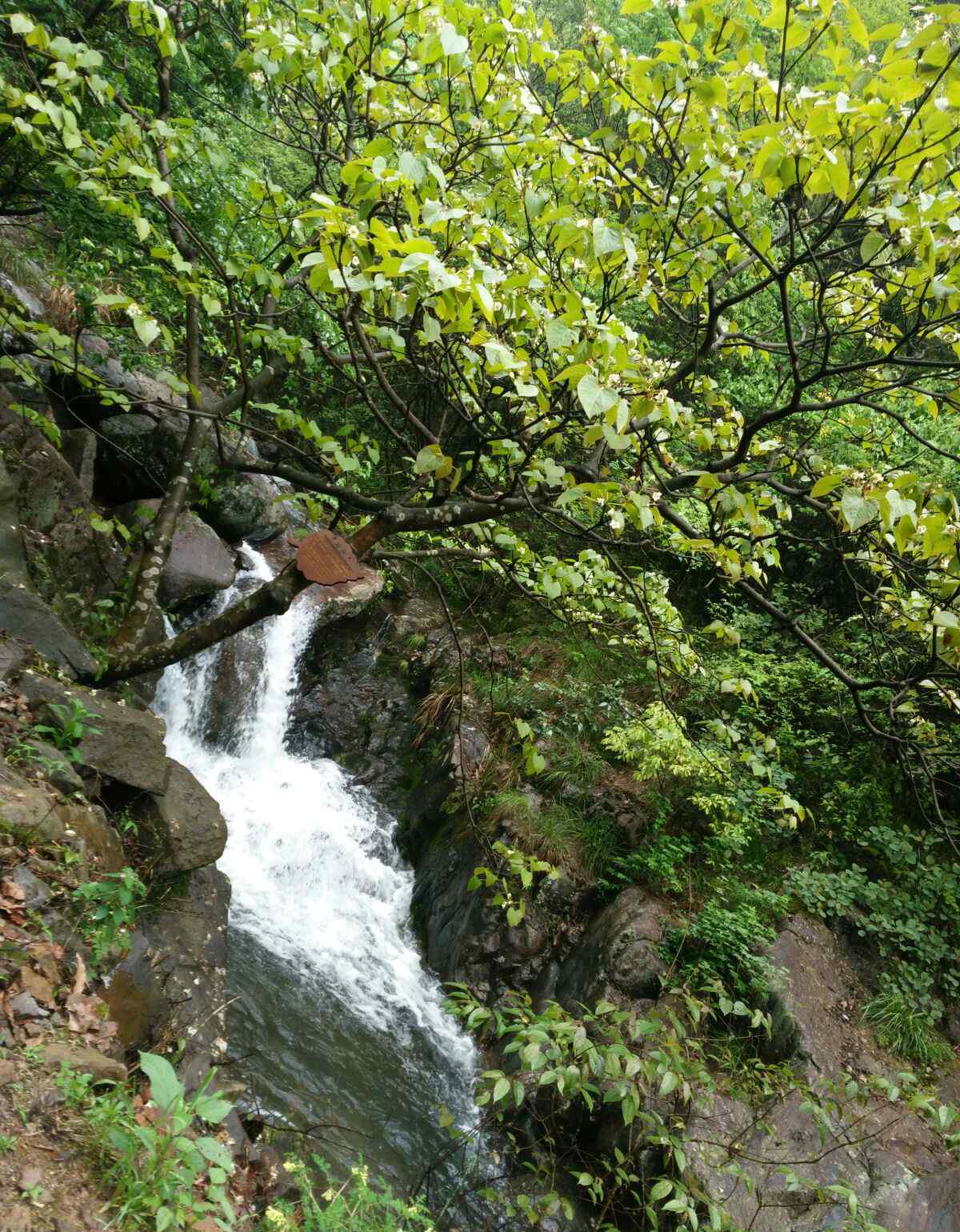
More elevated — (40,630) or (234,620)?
(234,620)

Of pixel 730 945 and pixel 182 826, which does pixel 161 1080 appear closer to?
pixel 182 826

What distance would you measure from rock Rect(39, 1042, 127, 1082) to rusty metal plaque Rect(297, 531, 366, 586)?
5.97ft

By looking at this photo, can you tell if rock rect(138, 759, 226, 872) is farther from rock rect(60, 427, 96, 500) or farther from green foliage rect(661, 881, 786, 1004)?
green foliage rect(661, 881, 786, 1004)

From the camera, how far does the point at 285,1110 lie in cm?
447

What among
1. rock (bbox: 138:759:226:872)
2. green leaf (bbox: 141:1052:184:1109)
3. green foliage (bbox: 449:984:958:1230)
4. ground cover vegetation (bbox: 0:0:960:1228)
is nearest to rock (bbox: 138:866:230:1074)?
rock (bbox: 138:759:226:872)

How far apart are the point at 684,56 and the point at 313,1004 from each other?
609cm

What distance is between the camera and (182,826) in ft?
14.0

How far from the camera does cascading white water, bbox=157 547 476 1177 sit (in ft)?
16.2

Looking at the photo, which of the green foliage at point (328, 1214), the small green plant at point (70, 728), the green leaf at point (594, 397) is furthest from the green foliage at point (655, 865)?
the green leaf at point (594, 397)

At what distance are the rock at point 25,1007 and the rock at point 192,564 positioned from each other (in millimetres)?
4865

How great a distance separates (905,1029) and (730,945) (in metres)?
1.34

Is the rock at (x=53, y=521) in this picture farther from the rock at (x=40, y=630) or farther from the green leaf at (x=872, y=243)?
the green leaf at (x=872, y=243)

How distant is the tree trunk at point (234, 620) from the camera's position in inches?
124

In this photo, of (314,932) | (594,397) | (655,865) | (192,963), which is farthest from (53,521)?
(655,865)
